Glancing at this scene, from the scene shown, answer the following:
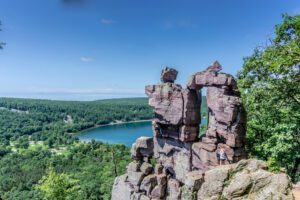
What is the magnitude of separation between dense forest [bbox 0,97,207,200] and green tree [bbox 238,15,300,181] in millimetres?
6290

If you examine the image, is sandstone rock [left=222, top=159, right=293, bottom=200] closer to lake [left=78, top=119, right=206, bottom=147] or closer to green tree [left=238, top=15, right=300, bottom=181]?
green tree [left=238, top=15, right=300, bottom=181]

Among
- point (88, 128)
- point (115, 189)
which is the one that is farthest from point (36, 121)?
point (115, 189)

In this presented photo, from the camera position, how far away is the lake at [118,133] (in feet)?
409

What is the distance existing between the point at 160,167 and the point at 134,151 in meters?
2.62

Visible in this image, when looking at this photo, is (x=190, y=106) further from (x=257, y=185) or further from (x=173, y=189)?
(x=257, y=185)

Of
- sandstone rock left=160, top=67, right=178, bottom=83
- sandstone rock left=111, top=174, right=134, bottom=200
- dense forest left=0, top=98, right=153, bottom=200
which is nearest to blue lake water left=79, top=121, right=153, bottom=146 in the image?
dense forest left=0, top=98, right=153, bottom=200

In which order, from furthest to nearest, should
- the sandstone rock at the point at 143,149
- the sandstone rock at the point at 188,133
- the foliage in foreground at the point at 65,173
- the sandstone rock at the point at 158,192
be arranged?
the foliage in foreground at the point at 65,173 → the sandstone rock at the point at 143,149 → the sandstone rock at the point at 158,192 → the sandstone rock at the point at 188,133

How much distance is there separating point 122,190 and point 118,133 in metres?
125

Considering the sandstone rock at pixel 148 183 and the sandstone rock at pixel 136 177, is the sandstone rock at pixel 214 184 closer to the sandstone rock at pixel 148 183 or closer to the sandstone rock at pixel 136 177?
the sandstone rock at pixel 148 183

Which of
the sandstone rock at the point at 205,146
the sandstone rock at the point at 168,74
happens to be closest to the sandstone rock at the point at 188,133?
the sandstone rock at the point at 205,146

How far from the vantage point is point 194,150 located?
54.7ft

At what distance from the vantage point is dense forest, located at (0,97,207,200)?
4316 centimetres

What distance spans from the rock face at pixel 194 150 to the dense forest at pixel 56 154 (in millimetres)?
6766

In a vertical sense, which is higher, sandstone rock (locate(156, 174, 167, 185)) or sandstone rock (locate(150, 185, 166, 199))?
sandstone rock (locate(156, 174, 167, 185))
